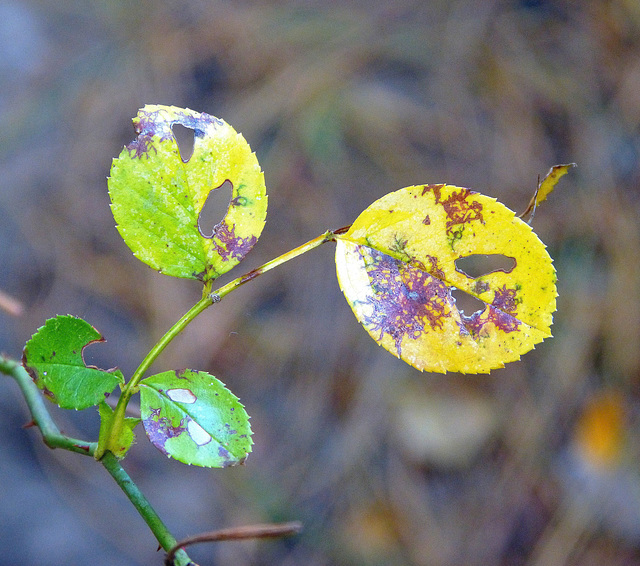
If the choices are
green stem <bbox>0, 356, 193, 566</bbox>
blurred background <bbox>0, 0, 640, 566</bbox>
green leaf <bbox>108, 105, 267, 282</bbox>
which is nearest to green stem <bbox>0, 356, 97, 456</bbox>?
green stem <bbox>0, 356, 193, 566</bbox>

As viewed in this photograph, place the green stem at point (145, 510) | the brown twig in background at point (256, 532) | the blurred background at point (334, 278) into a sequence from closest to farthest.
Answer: the brown twig in background at point (256, 532), the green stem at point (145, 510), the blurred background at point (334, 278)

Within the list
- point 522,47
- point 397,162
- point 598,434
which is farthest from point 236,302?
point 522,47

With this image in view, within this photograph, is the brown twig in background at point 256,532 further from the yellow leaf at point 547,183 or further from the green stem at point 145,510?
the yellow leaf at point 547,183

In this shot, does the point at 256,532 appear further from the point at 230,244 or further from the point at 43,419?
the point at 43,419

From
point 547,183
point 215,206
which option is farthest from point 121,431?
point 215,206

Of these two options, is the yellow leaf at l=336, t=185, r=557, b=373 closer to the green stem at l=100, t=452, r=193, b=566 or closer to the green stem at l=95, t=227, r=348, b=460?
the green stem at l=95, t=227, r=348, b=460

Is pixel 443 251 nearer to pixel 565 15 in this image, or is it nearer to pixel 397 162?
pixel 397 162

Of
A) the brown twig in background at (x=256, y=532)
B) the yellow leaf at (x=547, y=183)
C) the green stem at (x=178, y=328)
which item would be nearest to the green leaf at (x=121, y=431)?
the green stem at (x=178, y=328)
